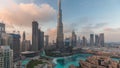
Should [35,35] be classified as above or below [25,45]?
above

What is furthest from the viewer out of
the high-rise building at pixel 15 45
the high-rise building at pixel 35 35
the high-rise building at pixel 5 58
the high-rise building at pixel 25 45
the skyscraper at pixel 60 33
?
the skyscraper at pixel 60 33

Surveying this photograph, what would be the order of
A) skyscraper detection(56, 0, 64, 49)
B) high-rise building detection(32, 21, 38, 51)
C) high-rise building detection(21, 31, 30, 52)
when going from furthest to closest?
1. skyscraper detection(56, 0, 64, 49)
2. high-rise building detection(32, 21, 38, 51)
3. high-rise building detection(21, 31, 30, 52)

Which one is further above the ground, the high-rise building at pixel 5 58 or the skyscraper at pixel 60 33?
the skyscraper at pixel 60 33

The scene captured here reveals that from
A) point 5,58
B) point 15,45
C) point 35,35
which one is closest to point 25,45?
point 35,35

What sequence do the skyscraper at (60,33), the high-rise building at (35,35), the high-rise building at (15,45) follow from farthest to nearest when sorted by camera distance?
the skyscraper at (60,33) → the high-rise building at (35,35) → the high-rise building at (15,45)

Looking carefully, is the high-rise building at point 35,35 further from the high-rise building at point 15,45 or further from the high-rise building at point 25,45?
the high-rise building at point 15,45

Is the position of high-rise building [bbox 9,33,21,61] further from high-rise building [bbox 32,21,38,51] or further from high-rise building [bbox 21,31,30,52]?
high-rise building [bbox 32,21,38,51]

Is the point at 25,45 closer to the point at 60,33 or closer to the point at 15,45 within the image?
the point at 60,33

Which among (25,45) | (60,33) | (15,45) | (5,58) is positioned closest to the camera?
(5,58)

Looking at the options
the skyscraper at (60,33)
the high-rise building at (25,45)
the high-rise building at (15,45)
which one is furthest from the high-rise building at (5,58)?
the skyscraper at (60,33)

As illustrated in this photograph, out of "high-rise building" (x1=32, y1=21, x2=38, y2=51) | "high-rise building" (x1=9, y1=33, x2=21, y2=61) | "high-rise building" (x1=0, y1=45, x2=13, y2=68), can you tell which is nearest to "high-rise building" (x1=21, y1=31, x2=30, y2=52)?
"high-rise building" (x1=32, y1=21, x2=38, y2=51)

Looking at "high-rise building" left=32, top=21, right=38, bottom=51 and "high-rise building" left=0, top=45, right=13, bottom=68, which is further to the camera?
"high-rise building" left=32, top=21, right=38, bottom=51
